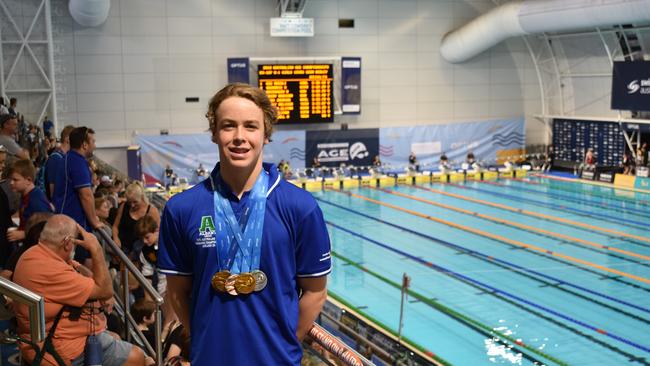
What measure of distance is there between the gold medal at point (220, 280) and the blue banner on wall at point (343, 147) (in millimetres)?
20303

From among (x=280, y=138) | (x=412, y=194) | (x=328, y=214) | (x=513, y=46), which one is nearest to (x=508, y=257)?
(x=328, y=214)

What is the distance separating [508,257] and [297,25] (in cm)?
1158

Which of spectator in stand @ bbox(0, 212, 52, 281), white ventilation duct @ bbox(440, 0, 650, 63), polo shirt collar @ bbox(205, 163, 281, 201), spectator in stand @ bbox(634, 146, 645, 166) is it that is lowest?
spectator in stand @ bbox(634, 146, 645, 166)

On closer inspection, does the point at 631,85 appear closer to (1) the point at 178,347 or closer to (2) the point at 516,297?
(2) the point at 516,297

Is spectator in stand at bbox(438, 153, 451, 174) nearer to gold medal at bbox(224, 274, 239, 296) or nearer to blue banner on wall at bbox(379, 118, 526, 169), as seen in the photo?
blue banner on wall at bbox(379, 118, 526, 169)

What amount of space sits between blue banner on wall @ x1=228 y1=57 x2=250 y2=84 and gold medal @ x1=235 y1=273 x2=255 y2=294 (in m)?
19.9

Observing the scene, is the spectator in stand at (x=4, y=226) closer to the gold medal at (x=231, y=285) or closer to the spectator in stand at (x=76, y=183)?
the spectator in stand at (x=76, y=183)

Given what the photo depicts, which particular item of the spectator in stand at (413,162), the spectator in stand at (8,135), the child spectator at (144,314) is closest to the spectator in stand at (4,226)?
the child spectator at (144,314)

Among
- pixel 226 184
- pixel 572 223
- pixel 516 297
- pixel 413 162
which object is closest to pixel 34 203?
pixel 226 184

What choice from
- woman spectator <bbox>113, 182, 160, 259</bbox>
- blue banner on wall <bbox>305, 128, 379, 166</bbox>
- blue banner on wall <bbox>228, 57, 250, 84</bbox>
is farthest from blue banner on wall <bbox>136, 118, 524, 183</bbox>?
woman spectator <bbox>113, 182, 160, 259</bbox>

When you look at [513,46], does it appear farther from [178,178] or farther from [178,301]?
[178,301]

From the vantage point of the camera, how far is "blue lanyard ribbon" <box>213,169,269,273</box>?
1.87m

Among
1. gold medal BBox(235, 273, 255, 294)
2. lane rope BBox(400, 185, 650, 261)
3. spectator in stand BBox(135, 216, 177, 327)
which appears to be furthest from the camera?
lane rope BBox(400, 185, 650, 261)

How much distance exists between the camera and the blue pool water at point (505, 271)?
27.6ft
